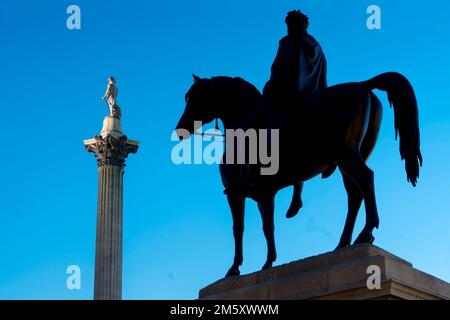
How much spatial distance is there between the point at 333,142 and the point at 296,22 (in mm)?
2539

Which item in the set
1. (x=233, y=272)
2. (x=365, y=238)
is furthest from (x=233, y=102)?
(x=365, y=238)

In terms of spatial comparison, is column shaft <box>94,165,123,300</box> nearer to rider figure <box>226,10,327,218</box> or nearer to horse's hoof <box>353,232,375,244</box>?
rider figure <box>226,10,327,218</box>

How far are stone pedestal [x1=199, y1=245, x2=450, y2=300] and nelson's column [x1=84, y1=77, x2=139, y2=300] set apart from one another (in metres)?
26.4

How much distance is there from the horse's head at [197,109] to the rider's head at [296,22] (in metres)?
1.53

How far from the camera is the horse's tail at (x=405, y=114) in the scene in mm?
14086

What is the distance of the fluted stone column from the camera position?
40.3 meters

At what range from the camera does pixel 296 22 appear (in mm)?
15945

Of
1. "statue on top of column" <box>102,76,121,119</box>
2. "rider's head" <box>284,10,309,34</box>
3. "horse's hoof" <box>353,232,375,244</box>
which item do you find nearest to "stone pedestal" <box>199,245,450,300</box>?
"horse's hoof" <box>353,232,375,244</box>

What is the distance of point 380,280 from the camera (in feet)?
40.8

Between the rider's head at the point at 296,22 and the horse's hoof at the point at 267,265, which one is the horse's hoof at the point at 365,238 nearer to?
the horse's hoof at the point at 267,265

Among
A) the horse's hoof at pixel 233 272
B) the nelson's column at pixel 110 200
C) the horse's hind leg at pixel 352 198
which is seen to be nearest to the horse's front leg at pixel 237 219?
the horse's hoof at pixel 233 272
